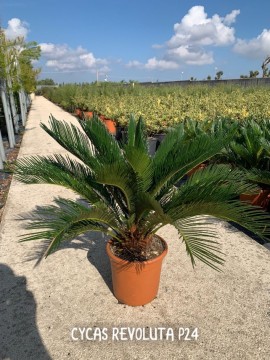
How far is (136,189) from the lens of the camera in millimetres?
1944

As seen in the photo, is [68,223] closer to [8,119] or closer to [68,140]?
[68,140]

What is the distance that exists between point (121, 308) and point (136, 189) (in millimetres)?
1174

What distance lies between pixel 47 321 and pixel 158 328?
93 centimetres

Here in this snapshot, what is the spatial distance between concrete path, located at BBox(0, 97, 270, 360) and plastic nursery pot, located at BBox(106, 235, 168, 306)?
9 cm

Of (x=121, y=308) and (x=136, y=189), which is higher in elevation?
(x=136, y=189)

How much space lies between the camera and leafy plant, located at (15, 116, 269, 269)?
1.67 meters

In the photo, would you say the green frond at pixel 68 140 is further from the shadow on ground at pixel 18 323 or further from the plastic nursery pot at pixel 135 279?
the shadow on ground at pixel 18 323

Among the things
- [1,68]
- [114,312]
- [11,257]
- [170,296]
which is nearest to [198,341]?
[170,296]

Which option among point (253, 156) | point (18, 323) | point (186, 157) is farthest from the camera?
point (253, 156)

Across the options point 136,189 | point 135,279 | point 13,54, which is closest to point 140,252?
point 135,279

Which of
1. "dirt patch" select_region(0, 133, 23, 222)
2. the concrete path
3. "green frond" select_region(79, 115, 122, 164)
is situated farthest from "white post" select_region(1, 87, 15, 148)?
"green frond" select_region(79, 115, 122, 164)

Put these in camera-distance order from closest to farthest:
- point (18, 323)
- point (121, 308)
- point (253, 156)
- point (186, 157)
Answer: point (186, 157), point (18, 323), point (121, 308), point (253, 156)

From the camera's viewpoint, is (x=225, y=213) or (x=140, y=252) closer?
(x=225, y=213)

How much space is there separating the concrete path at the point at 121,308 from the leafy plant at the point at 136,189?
0.58 meters
